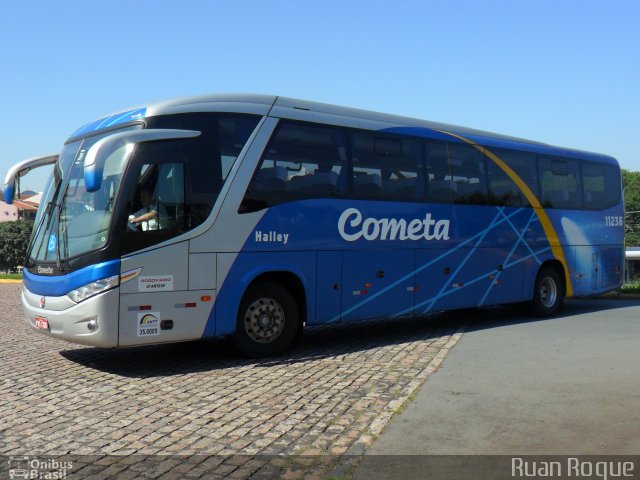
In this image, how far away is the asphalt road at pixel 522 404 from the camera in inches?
211

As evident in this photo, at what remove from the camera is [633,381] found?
24.9ft

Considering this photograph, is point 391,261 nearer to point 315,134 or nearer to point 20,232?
point 315,134

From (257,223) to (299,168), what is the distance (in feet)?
3.54

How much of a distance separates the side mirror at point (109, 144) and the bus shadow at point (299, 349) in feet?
8.07

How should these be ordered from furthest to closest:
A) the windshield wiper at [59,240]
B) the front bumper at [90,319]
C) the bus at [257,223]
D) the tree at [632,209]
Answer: the tree at [632,209] < the windshield wiper at [59,240] < the bus at [257,223] < the front bumper at [90,319]

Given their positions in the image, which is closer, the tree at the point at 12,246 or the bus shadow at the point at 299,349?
the bus shadow at the point at 299,349

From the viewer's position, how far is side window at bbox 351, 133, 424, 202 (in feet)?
34.8

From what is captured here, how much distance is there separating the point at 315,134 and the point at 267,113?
35.2 inches

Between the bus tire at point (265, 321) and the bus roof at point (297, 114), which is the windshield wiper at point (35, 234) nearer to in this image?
the bus roof at point (297, 114)

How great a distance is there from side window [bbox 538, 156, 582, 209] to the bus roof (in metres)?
1.51

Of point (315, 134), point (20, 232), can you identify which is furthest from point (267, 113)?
point (20, 232)

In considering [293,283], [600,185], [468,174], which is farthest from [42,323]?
[600,185]

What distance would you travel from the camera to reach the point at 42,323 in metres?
8.62

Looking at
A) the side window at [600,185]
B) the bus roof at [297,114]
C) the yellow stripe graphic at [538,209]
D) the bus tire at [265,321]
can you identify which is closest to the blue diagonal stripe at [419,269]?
the yellow stripe graphic at [538,209]
